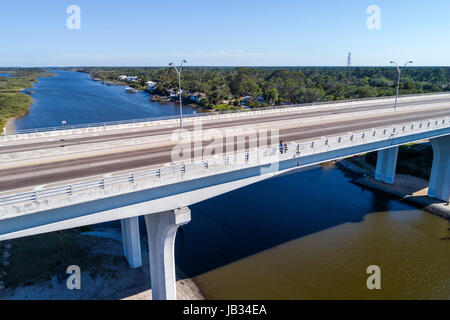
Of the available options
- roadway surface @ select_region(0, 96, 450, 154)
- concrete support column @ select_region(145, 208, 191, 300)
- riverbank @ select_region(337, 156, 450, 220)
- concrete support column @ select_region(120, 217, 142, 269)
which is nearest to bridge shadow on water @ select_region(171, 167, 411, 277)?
riverbank @ select_region(337, 156, 450, 220)

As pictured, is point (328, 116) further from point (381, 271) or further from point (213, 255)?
point (213, 255)

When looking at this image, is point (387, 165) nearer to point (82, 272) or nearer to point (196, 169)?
point (196, 169)

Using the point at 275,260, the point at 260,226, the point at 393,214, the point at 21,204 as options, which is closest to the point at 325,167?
the point at 393,214

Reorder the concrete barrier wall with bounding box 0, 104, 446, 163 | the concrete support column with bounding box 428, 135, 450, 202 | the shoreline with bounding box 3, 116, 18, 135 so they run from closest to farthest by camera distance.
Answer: the concrete barrier wall with bounding box 0, 104, 446, 163 < the concrete support column with bounding box 428, 135, 450, 202 < the shoreline with bounding box 3, 116, 18, 135

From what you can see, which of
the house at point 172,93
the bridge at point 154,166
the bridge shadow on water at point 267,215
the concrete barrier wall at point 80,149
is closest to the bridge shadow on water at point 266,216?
the bridge shadow on water at point 267,215

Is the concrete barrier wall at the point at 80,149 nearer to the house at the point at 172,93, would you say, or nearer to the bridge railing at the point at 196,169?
the bridge railing at the point at 196,169

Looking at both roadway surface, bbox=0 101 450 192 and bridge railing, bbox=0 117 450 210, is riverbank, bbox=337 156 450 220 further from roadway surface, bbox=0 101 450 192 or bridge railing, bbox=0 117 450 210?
bridge railing, bbox=0 117 450 210
